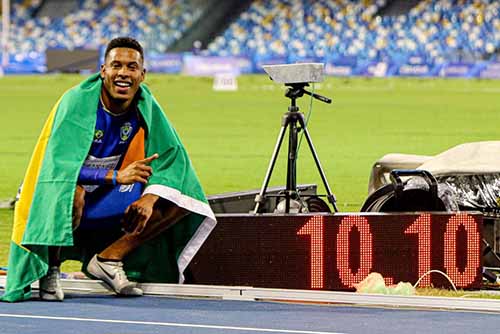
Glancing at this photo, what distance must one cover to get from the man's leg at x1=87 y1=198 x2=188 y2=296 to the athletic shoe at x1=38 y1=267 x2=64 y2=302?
0.21 m

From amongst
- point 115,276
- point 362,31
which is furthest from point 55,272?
point 362,31

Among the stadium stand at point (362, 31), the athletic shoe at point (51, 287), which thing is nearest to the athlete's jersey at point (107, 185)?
the athletic shoe at point (51, 287)

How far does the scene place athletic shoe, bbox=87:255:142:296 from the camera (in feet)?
21.2

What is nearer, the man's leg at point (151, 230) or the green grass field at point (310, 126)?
the man's leg at point (151, 230)

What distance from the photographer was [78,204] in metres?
6.42

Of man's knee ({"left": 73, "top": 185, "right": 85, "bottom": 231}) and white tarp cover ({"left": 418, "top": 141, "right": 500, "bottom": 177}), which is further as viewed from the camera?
white tarp cover ({"left": 418, "top": 141, "right": 500, "bottom": 177})

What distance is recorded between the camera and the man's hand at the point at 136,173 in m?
6.45

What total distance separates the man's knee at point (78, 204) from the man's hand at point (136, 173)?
7.1 inches

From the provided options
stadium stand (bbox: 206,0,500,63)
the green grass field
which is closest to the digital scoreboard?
the green grass field

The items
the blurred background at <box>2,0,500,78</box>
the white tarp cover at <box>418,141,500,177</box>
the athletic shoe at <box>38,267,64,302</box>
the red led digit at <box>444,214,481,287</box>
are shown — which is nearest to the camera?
the athletic shoe at <box>38,267,64,302</box>

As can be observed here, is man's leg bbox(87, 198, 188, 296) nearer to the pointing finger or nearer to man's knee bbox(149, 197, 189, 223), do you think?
man's knee bbox(149, 197, 189, 223)

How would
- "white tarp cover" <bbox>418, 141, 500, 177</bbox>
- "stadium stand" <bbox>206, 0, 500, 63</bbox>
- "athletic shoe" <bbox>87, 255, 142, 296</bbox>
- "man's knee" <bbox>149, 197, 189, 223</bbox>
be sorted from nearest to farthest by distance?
1. "athletic shoe" <bbox>87, 255, 142, 296</bbox>
2. "man's knee" <bbox>149, 197, 189, 223</bbox>
3. "white tarp cover" <bbox>418, 141, 500, 177</bbox>
4. "stadium stand" <bbox>206, 0, 500, 63</bbox>

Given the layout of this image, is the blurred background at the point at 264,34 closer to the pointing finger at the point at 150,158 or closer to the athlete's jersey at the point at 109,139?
the athlete's jersey at the point at 109,139

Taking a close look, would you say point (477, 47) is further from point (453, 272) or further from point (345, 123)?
point (453, 272)
